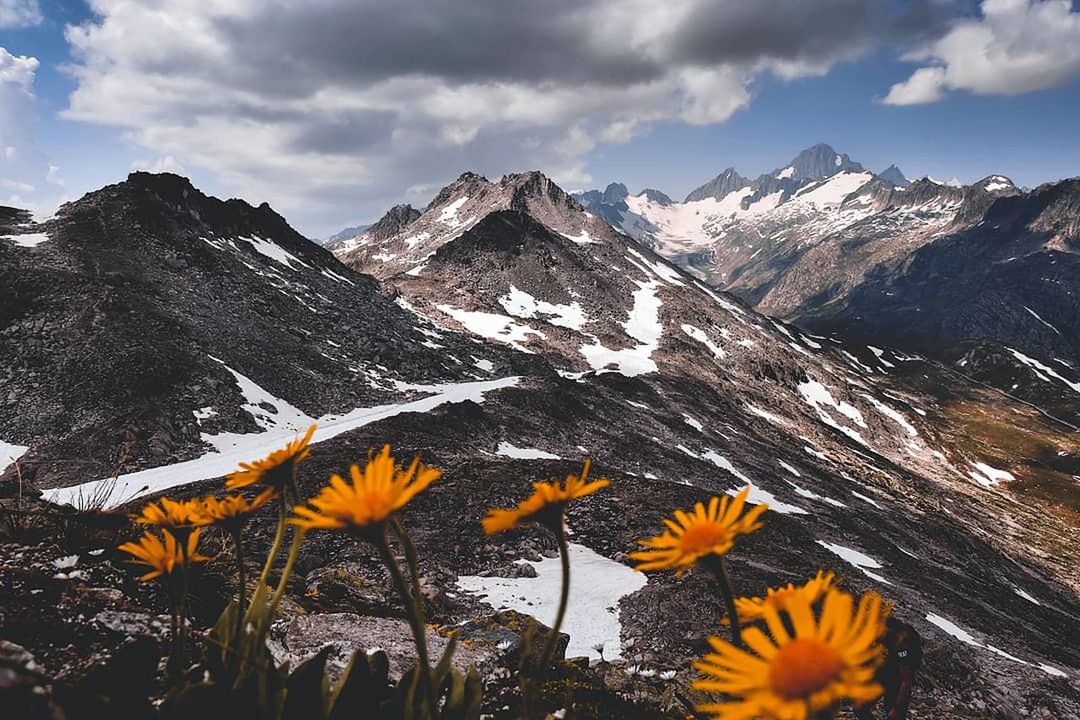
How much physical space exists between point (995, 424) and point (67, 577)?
206 meters

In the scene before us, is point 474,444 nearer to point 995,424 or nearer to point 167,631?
point 167,631

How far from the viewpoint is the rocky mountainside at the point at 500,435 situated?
49.5ft

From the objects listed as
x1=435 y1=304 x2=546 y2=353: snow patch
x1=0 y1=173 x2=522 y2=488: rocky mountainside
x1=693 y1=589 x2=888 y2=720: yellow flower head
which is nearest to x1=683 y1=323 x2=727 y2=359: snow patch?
x1=435 y1=304 x2=546 y2=353: snow patch

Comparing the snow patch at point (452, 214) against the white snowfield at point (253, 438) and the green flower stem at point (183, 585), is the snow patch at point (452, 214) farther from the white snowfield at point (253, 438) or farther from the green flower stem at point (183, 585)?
the green flower stem at point (183, 585)

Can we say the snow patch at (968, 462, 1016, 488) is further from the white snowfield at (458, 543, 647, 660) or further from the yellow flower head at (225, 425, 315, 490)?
the yellow flower head at (225, 425, 315, 490)

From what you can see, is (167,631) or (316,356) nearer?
(167,631)

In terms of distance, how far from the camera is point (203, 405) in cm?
3788

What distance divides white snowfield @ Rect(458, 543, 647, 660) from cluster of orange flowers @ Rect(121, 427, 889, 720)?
35.9ft

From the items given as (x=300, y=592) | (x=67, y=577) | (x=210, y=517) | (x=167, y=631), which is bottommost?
(x=300, y=592)

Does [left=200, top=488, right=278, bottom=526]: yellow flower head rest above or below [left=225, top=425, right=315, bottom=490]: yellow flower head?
below

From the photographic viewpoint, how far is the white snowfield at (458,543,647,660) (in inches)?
535

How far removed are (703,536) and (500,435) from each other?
125ft

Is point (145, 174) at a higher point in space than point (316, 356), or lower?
higher

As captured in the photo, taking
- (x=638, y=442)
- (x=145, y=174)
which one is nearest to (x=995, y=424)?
(x=638, y=442)
